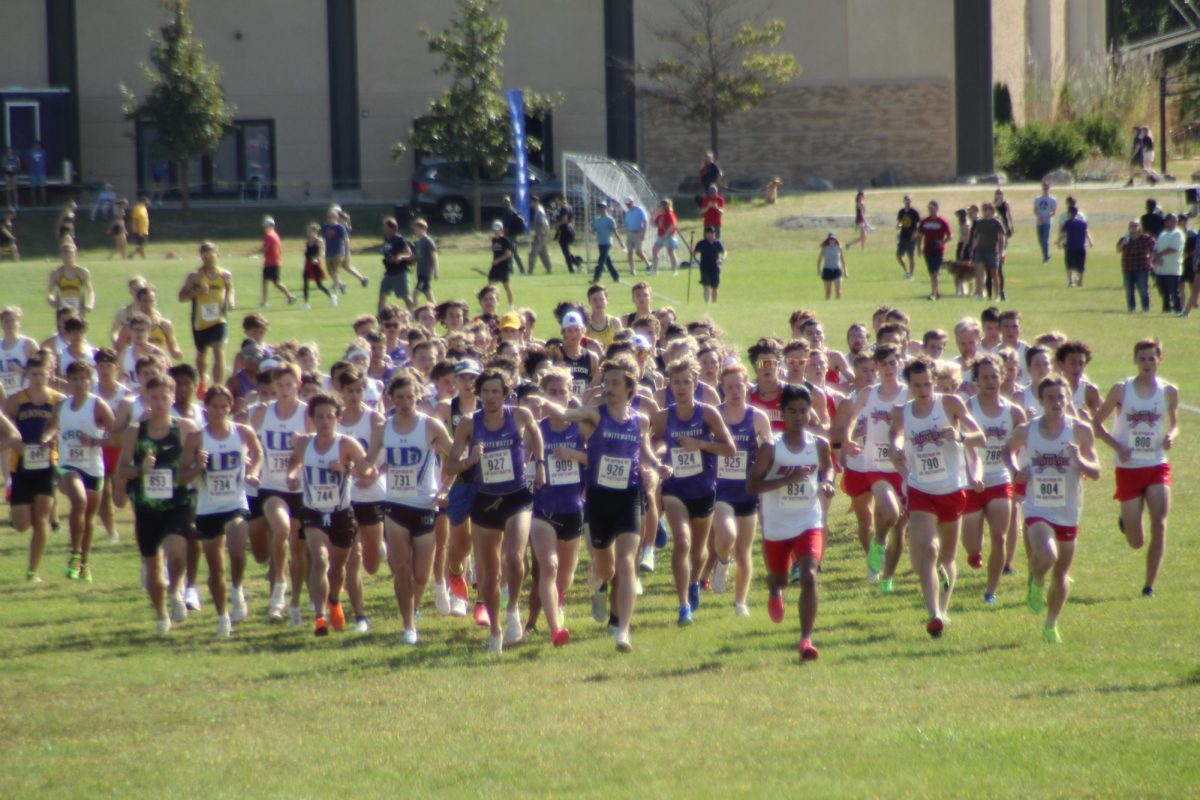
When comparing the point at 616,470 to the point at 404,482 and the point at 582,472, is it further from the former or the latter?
the point at 404,482

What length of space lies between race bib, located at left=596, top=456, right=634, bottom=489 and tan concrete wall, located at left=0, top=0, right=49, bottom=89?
150 ft

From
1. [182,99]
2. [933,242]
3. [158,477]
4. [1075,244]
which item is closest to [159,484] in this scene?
[158,477]

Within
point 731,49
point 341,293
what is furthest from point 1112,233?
point 341,293

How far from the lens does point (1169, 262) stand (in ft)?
96.2

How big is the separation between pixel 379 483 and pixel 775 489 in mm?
2736

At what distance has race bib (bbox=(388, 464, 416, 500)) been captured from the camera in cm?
1059

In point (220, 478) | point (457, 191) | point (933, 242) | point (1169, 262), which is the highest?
point (457, 191)

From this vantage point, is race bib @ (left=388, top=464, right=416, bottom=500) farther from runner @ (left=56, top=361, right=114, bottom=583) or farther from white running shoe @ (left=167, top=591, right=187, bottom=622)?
runner @ (left=56, top=361, right=114, bottom=583)

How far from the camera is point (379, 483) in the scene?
35.5 feet

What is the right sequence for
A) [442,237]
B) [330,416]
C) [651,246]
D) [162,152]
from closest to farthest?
[330,416] < [651,246] < [442,237] < [162,152]

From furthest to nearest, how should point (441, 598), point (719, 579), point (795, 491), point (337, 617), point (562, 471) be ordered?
point (719, 579) < point (441, 598) < point (337, 617) < point (562, 471) < point (795, 491)

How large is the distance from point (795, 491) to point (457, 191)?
37.2 metres

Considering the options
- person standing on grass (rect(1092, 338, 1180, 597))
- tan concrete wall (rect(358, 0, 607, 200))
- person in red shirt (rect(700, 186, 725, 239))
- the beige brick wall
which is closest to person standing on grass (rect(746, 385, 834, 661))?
person standing on grass (rect(1092, 338, 1180, 597))

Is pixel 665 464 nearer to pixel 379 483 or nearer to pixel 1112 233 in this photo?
pixel 379 483
